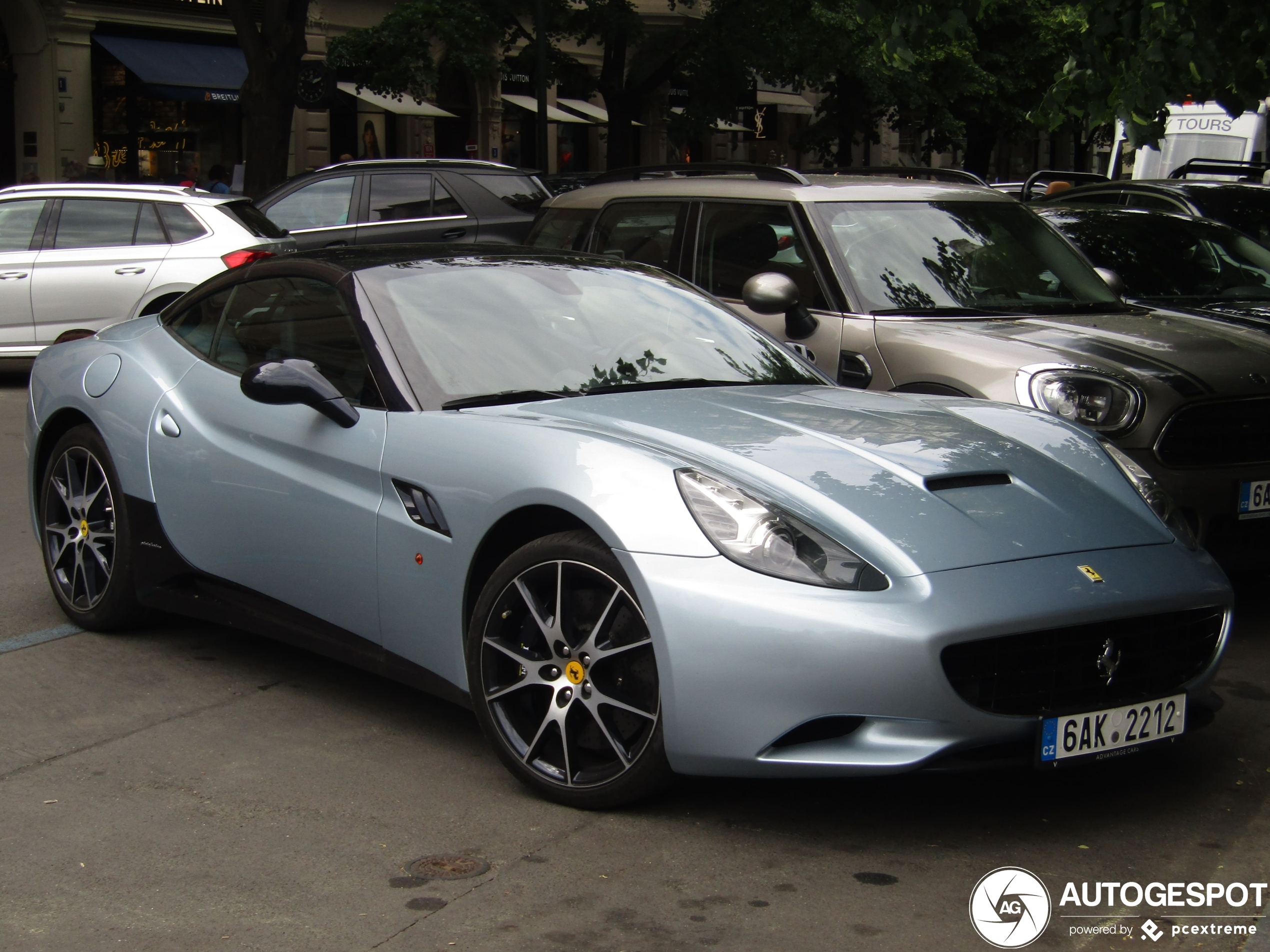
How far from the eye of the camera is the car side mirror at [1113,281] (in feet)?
25.2

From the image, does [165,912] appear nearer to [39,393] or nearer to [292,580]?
[292,580]

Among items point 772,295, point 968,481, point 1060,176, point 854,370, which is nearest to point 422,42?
point 1060,176

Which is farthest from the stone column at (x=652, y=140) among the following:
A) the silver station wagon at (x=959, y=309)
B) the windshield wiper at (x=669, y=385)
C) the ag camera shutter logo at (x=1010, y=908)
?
the ag camera shutter logo at (x=1010, y=908)

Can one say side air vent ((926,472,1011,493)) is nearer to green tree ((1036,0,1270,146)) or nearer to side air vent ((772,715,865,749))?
side air vent ((772,715,865,749))

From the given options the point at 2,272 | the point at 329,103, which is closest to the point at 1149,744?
the point at 2,272

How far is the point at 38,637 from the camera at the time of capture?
5.83 meters

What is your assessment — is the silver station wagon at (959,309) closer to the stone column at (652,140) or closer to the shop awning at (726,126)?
the shop awning at (726,126)

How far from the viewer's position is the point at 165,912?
3.44m

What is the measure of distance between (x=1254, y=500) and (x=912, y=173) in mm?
2983

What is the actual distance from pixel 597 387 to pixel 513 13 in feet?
76.5

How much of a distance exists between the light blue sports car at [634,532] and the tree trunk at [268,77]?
14566 mm

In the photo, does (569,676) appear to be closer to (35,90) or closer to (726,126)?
(35,90)

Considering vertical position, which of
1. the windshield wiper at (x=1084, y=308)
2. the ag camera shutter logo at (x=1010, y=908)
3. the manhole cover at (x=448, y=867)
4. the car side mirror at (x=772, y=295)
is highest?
the car side mirror at (x=772, y=295)

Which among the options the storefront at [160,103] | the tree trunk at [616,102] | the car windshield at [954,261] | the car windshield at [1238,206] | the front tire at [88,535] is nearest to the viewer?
the front tire at [88,535]
